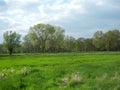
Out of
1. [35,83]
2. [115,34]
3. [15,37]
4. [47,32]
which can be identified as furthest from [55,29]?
[35,83]

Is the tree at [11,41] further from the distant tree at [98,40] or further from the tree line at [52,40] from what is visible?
the distant tree at [98,40]

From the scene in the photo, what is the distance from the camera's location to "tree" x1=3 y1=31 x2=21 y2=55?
14119 cm

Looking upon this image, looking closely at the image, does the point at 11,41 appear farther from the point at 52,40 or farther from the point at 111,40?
the point at 111,40

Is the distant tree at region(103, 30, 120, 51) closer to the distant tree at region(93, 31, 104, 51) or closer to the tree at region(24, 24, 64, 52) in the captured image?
the distant tree at region(93, 31, 104, 51)

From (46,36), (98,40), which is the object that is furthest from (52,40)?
(98,40)

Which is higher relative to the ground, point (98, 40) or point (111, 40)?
point (98, 40)

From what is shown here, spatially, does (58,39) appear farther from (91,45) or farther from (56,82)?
(56,82)

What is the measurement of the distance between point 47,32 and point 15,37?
1645 cm

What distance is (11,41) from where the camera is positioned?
144 m

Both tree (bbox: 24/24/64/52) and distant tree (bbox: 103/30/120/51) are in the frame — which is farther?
distant tree (bbox: 103/30/120/51)

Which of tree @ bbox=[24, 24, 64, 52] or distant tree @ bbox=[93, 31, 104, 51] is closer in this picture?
tree @ bbox=[24, 24, 64, 52]

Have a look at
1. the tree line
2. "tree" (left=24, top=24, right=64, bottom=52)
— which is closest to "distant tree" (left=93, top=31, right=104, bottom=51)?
the tree line

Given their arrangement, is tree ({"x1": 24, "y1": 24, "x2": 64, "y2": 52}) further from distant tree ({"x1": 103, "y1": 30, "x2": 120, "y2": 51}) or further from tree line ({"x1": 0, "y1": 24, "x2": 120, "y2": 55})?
distant tree ({"x1": 103, "y1": 30, "x2": 120, "y2": 51})

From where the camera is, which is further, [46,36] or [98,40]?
[98,40]
